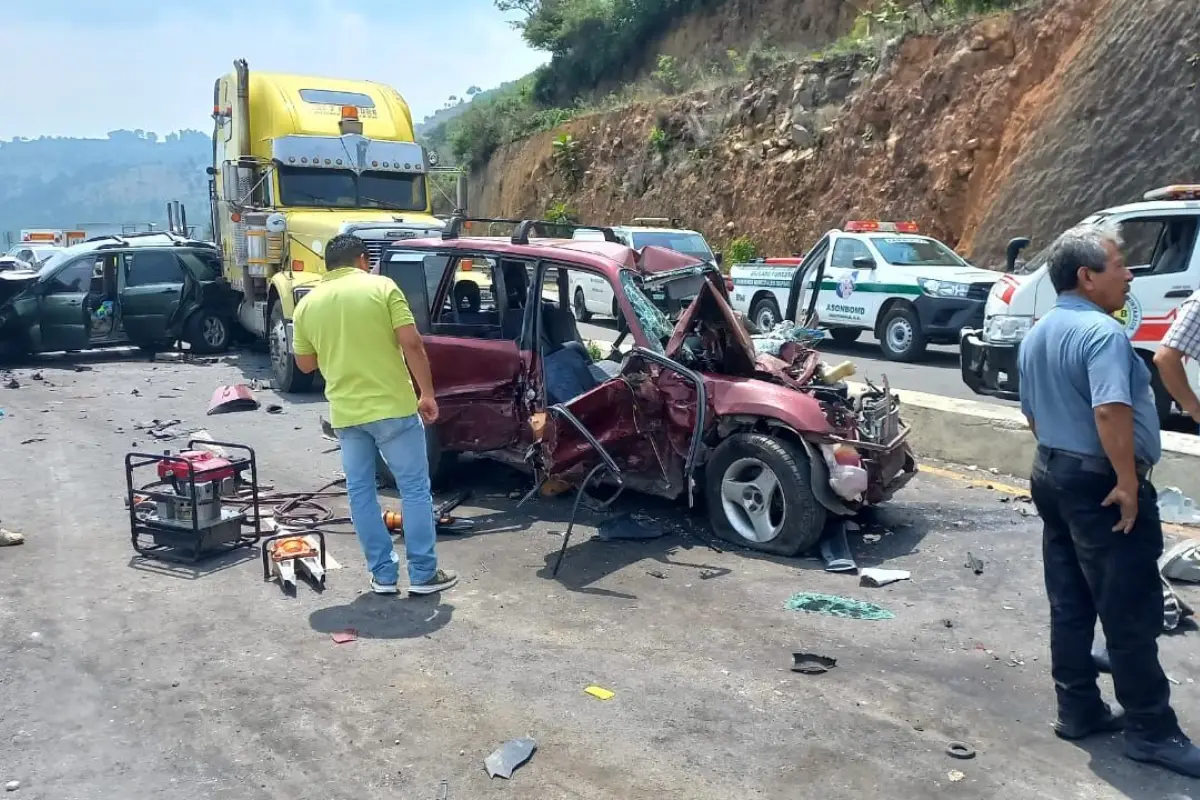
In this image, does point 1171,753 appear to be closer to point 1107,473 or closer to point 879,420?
point 1107,473

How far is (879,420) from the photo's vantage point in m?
6.53

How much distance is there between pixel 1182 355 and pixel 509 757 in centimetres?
292

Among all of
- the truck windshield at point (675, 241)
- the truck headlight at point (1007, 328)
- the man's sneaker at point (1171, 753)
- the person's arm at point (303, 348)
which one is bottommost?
the man's sneaker at point (1171, 753)

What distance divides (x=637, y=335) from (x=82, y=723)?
12.0ft

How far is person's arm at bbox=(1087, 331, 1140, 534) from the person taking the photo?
3549 mm

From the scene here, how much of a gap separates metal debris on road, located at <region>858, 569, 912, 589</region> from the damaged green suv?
494 inches

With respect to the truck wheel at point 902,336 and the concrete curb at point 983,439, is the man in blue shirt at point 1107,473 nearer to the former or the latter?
the concrete curb at point 983,439

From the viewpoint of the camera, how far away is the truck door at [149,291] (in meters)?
15.4

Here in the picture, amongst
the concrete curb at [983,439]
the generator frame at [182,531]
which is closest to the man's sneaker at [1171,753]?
the concrete curb at [983,439]

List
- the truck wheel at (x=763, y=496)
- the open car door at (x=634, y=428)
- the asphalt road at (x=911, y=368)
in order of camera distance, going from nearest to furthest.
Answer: the truck wheel at (x=763, y=496) < the open car door at (x=634, y=428) < the asphalt road at (x=911, y=368)

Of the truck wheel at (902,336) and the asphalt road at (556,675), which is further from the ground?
the truck wheel at (902,336)

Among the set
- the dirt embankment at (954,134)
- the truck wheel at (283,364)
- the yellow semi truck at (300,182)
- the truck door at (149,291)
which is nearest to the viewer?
the truck wheel at (283,364)

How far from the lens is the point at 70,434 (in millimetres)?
10391

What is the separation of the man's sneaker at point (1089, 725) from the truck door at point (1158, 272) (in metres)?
6.21
